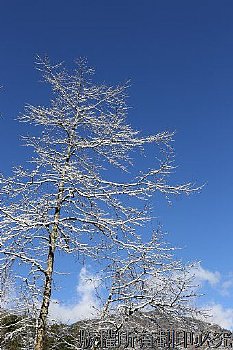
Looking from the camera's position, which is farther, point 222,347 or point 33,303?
point 222,347

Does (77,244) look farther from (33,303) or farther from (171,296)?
(171,296)

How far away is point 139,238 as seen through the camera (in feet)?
26.0

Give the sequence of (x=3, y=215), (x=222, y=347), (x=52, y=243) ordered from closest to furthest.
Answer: (x=3, y=215) < (x=52, y=243) < (x=222, y=347)

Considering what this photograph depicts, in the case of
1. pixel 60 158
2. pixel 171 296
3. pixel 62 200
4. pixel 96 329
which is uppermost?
pixel 60 158

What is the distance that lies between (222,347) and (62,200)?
6.66 metres

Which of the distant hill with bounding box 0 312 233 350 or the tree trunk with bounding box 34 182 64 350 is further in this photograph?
the distant hill with bounding box 0 312 233 350

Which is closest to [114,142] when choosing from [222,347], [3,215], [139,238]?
[139,238]

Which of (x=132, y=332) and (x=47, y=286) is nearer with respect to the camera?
(x=132, y=332)

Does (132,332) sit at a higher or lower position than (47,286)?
lower

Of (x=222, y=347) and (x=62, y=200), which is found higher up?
(x=62, y=200)

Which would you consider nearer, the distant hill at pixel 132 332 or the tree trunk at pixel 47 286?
the tree trunk at pixel 47 286

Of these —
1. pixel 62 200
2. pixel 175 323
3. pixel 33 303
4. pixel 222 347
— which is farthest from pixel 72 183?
pixel 222 347

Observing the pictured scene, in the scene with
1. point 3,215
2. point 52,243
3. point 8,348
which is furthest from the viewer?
point 8,348

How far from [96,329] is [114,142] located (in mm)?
3418
